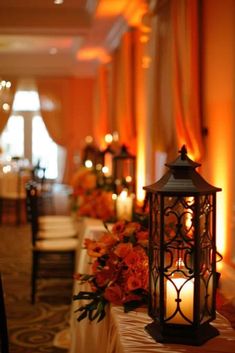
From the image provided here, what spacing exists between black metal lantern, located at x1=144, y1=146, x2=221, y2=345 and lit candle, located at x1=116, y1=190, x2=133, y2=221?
246 cm

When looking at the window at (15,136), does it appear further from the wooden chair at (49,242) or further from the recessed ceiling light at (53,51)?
the wooden chair at (49,242)

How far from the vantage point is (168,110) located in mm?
4672

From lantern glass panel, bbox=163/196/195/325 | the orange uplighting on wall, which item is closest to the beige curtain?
the orange uplighting on wall

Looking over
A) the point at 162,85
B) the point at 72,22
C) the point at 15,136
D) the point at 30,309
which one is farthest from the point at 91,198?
the point at 15,136

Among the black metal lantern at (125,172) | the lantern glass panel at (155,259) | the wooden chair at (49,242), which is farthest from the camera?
the wooden chair at (49,242)

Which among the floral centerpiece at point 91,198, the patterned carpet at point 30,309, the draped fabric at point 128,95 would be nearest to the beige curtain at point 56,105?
the draped fabric at point 128,95

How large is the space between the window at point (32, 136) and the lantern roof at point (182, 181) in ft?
→ 42.3

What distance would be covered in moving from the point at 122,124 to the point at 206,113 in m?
3.87

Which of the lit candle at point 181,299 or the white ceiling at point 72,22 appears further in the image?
the white ceiling at point 72,22

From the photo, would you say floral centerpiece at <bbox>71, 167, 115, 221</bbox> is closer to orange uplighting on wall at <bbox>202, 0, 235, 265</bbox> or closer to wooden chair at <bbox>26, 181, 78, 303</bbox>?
wooden chair at <bbox>26, 181, 78, 303</bbox>

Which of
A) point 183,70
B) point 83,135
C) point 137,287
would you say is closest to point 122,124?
point 183,70

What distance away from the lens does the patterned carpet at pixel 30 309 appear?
4105mm

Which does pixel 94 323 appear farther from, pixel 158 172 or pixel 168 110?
pixel 158 172

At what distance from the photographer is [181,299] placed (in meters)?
1.87
